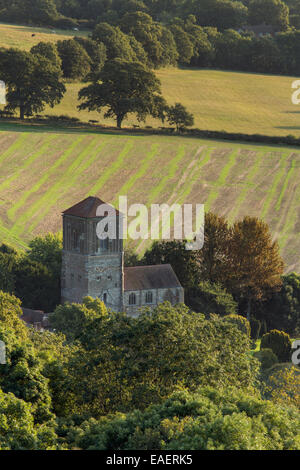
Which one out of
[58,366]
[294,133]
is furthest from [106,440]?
[294,133]

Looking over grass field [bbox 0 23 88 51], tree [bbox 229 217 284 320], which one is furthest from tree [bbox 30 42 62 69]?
tree [bbox 229 217 284 320]

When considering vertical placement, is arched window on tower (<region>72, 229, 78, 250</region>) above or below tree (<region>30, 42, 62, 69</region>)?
below

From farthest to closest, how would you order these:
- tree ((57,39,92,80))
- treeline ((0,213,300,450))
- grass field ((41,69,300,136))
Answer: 1. tree ((57,39,92,80))
2. grass field ((41,69,300,136))
3. treeline ((0,213,300,450))

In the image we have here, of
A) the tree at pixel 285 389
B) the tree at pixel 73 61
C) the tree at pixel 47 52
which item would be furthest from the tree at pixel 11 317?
the tree at pixel 73 61

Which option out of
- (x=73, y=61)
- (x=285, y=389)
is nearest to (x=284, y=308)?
(x=285, y=389)

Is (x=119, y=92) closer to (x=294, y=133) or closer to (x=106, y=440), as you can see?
(x=294, y=133)

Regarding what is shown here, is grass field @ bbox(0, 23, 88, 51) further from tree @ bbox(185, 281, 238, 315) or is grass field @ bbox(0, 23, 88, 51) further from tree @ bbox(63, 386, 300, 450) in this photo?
tree @ bbox(63, 386, 300, 450)
